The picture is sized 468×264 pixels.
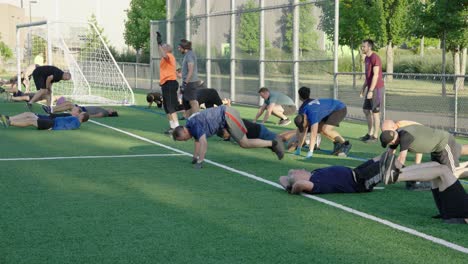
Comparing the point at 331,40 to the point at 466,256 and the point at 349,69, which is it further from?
the point at 349,69

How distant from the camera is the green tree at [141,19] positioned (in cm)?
5168

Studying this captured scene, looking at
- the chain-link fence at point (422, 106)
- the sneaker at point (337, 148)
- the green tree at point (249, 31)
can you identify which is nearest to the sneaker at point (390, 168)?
the sneaker at point (337, 148)

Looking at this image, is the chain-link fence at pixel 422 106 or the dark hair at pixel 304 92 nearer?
the dark hair at pixel 304 92

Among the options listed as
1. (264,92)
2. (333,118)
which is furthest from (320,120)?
(264,92)

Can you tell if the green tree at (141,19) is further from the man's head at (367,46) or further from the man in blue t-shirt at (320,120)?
the man in blue t-shirt at (320,120)

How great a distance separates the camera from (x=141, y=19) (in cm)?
5253

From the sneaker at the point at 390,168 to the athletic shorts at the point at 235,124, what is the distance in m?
3.82

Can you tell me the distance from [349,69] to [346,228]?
5102 centimetres

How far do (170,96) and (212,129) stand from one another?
5.56 m

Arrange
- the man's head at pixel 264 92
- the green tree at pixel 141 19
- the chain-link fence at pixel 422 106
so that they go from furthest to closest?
the green tree at pixel 141 19 → the chain-link fence at pixel 422 106 → the man's head at pixel 264 92

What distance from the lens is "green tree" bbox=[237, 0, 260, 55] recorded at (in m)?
26.1

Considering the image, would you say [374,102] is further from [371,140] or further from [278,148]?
[278,148]

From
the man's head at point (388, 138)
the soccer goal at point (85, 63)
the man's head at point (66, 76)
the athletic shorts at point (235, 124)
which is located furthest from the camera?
the soccer goal at point (85, 63)

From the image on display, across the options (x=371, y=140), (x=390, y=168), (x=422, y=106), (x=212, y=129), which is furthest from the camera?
(x=422, y=106)
